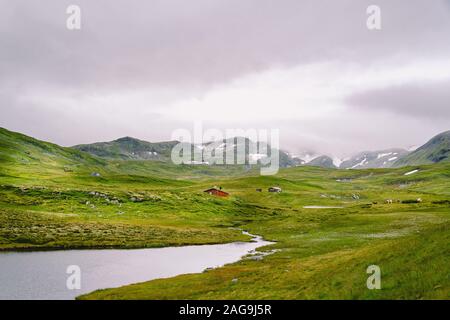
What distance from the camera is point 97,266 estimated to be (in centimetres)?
6241

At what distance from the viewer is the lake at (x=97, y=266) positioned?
4750cm

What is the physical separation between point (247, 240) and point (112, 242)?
3228 cm
